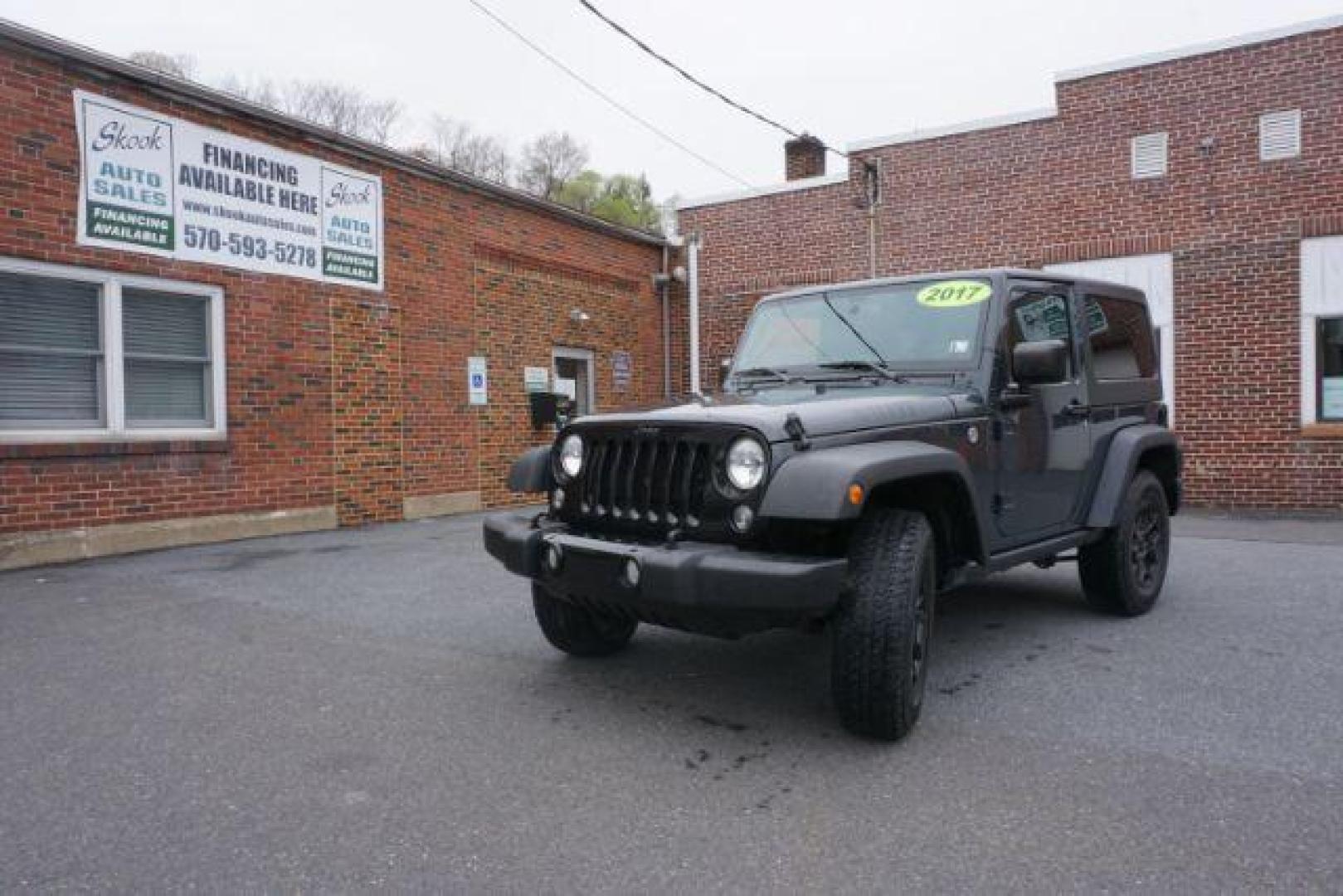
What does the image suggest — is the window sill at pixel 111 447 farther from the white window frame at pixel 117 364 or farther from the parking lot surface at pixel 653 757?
the parking lot surface at pixel 653 757

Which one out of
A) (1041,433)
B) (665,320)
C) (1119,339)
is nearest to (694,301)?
(665,320)

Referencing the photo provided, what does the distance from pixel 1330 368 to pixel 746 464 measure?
9.90 metres

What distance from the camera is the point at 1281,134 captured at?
1022 cm

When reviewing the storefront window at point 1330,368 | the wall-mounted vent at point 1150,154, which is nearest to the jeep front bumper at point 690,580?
the storefront window at point 1330,368

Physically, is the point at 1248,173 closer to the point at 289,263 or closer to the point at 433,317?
the point at 433,317

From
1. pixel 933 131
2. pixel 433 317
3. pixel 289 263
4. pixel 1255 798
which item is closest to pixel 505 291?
pixel 433 317

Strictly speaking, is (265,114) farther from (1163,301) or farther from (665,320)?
(1163,301)

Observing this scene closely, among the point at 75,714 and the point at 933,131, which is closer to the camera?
the point at 75,714

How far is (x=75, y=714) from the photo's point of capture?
3666 millimetres

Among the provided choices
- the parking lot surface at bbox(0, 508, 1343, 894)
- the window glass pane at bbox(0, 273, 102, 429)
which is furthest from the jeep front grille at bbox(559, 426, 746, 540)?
the window glass pane at bbox(0, 273, 102, 429)

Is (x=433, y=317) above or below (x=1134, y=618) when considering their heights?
above

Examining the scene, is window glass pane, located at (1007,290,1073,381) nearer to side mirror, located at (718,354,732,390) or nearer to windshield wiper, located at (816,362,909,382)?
windshield wiper, located at (816,362,909,382)

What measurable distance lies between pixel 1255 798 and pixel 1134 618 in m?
2.45

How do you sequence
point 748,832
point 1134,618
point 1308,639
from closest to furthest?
point 748,832 → point 1308,639 → point 1134,618
